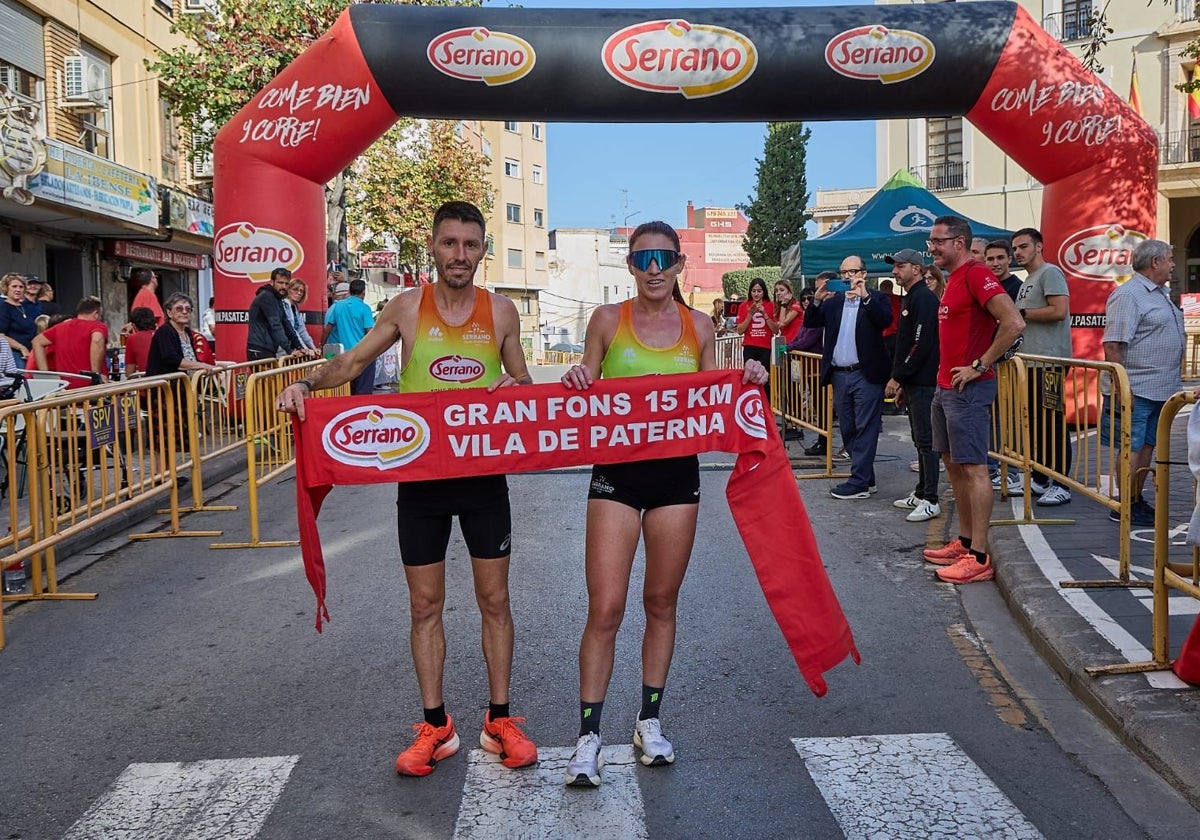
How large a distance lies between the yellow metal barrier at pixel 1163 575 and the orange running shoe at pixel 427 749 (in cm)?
264

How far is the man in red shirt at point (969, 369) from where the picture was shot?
6.53m

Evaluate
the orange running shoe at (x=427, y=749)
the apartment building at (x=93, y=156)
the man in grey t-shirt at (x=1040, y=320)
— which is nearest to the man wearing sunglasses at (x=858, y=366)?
the man in grey t-shirt at (x=1040, y=320)

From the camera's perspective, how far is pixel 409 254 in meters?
31.9

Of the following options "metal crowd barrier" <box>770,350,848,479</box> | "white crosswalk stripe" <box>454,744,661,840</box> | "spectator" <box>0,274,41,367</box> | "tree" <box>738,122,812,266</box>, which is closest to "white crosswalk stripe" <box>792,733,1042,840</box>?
"white crosswalk stripe" <box>454,744,661,840</box>

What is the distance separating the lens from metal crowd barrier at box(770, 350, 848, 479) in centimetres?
1077

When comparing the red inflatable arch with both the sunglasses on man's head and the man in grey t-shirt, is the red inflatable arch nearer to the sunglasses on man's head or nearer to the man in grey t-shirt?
the man in grey t-shirt

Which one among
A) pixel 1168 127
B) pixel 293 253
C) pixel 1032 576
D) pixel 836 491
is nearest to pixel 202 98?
pixel 293 253

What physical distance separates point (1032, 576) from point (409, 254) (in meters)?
27.5

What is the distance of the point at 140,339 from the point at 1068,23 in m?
28.4

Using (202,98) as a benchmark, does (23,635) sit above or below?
below

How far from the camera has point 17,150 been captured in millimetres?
16000

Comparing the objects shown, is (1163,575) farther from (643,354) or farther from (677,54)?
(677,54)

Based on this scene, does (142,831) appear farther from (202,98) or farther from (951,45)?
(202,98)

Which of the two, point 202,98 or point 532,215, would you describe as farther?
point 532,215
